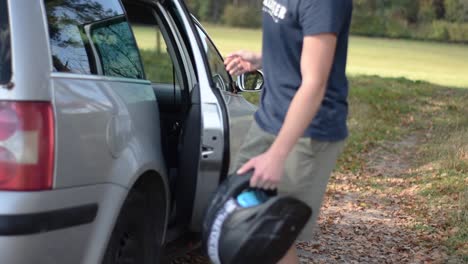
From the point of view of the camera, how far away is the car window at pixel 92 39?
10.3 ft

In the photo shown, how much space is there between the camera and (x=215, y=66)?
4.89 meters

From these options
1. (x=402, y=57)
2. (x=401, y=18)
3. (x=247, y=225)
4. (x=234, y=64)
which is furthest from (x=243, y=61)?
(x=401, y=18)

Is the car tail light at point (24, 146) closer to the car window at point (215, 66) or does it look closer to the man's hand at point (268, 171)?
the man's hand at point (268, 171)

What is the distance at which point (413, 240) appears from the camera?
254 inches

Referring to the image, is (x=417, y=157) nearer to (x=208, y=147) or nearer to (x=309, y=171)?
(x=208, y=147)

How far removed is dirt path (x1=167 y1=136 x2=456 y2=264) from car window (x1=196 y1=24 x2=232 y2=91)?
A: 1283mm

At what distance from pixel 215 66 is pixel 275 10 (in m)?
2.01

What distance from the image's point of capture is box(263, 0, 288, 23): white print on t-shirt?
2853 millimetres

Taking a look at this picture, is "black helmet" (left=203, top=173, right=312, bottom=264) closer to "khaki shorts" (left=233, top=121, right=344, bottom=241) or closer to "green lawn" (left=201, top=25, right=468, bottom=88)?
"khaki shorts" (left=233, top=121, right=344, bottom=241)

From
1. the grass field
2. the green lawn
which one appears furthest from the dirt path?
the green lawn

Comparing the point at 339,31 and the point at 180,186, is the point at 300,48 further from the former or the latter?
the point at 180,186

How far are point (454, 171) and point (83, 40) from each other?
21.2 feet

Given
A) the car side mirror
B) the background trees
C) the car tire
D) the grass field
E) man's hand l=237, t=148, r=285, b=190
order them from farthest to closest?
1. the background trees
2. the grass field
3. the car side mirror
4. the car tire
5. man's hand l=237, t=148, r=285, b=190

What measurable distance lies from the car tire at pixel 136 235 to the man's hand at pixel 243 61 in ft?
2.47
